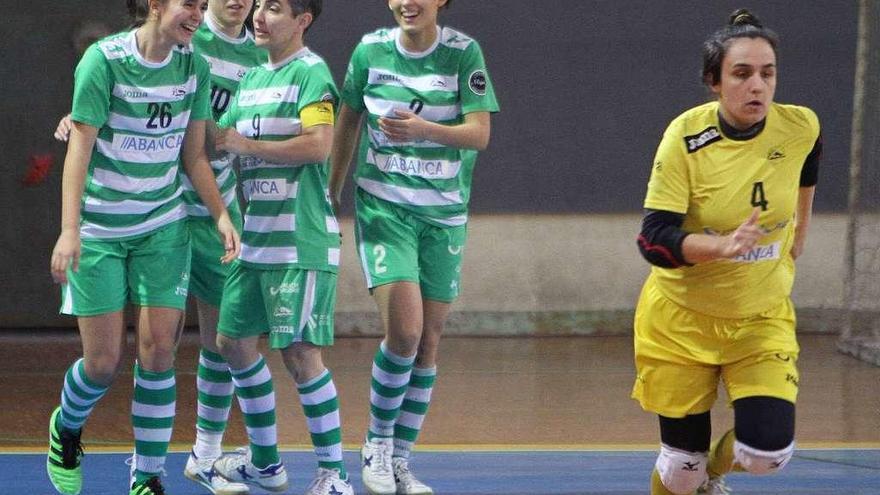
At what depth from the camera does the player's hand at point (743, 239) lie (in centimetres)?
397

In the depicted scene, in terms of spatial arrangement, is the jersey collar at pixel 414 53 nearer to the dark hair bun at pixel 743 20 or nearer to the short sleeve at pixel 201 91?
the short sleeve at pixel 201 91

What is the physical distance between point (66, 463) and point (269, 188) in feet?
4.11

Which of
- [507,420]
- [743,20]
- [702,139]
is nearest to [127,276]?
[702,139]

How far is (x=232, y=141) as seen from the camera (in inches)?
194

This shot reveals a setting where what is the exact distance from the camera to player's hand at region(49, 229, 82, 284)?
182 inches

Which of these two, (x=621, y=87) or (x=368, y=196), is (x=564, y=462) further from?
(x=621, y=87)

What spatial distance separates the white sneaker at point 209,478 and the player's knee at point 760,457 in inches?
76.4

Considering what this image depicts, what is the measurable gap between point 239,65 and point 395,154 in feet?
2.25

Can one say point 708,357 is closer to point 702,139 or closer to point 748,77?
point 702,139

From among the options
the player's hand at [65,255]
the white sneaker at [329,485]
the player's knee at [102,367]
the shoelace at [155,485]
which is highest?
the player's hand at [65,255]

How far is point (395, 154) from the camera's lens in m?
5.41

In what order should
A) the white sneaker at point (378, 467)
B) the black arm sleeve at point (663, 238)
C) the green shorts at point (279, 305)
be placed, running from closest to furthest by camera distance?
the black arm sleeve at point (663, 238) → the green shorts at point (279, 305) → the white sneaker at point (378, 467)

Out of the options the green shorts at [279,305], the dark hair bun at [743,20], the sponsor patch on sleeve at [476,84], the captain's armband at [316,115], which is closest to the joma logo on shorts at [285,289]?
the green shorts at [279,305]

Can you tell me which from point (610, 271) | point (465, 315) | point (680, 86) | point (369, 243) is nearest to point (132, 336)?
point (465, 315)
